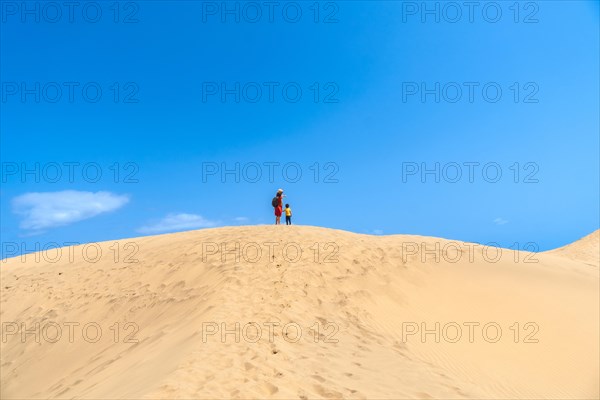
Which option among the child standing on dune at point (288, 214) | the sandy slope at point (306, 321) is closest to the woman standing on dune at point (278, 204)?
the child standing on dune at point (288, 214)

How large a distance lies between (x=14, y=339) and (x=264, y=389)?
453 inches

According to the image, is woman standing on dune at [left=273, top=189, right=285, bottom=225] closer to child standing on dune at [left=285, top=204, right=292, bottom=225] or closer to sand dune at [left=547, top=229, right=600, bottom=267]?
child standing on dune at [left=285, top=204, right=292, bottom=225]

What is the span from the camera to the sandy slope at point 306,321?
20.5ft

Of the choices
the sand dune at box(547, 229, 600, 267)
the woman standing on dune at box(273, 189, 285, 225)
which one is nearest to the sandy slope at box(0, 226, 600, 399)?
the woman standing on dune at box(273, 189, 285, 225)

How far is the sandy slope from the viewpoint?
6.25 metres

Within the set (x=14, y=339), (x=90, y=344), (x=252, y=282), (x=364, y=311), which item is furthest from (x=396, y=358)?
(x=14, y=339)

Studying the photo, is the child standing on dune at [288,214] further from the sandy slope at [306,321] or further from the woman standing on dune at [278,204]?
the sandy slope at [306,321]

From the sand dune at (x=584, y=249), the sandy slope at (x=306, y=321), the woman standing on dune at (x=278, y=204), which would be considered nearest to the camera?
the sandy slope at (x=306, y=321)

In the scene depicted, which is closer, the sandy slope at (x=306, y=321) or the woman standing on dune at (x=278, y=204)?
the sandy slope at (x=306, y=321)

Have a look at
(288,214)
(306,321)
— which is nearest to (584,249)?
(288,214)

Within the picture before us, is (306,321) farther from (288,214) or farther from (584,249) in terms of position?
(584,249)

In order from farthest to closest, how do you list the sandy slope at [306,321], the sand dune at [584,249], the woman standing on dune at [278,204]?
the sand dune at [584,249], the woman standing on dune at [278,204], the sandy slope at [306,321]

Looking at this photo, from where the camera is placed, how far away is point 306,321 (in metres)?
8.80

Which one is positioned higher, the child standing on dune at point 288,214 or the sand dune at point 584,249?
the child standing on dune at point 288,214
